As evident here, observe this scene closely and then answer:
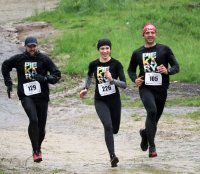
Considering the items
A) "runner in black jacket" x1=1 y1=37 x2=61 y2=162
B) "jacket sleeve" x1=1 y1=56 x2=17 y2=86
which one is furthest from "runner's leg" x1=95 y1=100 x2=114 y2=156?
"jacket sleeve" x1=1 y1=56 x2=17 y2=86

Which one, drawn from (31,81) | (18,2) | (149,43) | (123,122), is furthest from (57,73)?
(18,2)

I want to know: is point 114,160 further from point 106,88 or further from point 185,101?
point 185,101

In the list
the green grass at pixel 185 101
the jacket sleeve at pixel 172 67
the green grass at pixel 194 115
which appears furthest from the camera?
the green grass at pixel 185 101

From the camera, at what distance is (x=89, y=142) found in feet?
56.5

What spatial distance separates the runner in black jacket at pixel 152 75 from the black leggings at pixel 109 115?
0.50 meters

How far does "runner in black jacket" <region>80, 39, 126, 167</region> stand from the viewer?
39.3ft

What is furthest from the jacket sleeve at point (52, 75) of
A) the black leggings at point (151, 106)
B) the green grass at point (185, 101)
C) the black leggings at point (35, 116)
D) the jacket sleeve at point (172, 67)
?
the green grass at point (185, 101)

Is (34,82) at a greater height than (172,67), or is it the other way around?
(172,67)

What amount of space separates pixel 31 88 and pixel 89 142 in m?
5.06

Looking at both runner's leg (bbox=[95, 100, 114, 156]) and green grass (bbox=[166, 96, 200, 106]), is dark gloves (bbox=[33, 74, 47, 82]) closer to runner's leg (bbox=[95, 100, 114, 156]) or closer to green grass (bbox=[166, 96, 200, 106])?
runner's leg (bbox=[95, 100, 114, 156])

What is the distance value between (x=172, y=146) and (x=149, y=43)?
395cm

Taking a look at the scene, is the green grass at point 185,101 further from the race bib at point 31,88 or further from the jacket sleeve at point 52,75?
the race bib at point 31,88

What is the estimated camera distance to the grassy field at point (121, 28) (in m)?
27.5

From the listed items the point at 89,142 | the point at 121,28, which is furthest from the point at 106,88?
the point at 121,28
